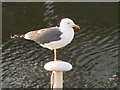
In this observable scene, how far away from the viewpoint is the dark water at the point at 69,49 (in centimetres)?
768

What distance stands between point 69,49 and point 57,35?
597 cm

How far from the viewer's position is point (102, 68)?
828 cm

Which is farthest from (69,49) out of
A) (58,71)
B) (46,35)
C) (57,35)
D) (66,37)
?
(58,71)

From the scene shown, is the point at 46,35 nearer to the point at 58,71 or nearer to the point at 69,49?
the point at 58,71

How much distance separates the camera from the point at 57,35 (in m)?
3.36

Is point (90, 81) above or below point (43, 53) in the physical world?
below

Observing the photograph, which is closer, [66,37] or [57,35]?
[66,37]

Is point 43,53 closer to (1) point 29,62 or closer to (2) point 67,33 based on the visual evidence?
(1) point 29,62

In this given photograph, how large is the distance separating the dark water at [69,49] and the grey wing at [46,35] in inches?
98.4

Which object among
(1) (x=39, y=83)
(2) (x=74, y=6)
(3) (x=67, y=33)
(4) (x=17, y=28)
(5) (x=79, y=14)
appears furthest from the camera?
(2) (x=74, y=6)

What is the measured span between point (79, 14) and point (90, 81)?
5.46 meters

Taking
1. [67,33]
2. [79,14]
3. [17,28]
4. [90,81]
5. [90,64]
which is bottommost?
[67,33]

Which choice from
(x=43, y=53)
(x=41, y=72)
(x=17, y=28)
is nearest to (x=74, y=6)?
(x=17, y=28)

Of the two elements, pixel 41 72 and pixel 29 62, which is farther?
pixel 29 62
